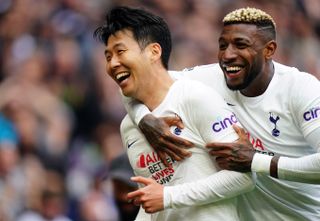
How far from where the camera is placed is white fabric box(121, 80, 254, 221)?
14.3 ft

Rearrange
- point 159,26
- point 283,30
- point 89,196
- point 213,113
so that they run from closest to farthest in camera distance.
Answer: point 213,113
point 159,26
point 89,196
point 283,30

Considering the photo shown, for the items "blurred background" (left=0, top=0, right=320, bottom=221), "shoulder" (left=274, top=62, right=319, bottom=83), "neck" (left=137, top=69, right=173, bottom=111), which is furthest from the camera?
"blurred background" (left=0, top=0, right=320, bottom=221)

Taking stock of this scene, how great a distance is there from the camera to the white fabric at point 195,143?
14.3ft

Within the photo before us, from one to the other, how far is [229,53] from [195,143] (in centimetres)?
52

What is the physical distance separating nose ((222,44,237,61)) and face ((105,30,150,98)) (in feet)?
1.28

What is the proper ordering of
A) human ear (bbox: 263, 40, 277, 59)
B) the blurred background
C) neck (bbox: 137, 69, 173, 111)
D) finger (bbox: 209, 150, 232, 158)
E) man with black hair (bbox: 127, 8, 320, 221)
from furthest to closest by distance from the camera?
1. the blurred background
2. human ear (bbox: 263, 40, 277, 59)
3. neck (bbox: 137, 69, 173, 111)
4. man with black hair (bbox: 127, 8, 320, 221)
5. finger (bbox: 209, 150, 232, 158)

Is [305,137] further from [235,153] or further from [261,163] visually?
[235,153]

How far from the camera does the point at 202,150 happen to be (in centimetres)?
442

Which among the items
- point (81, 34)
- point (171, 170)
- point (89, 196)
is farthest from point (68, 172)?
point (171, 170)

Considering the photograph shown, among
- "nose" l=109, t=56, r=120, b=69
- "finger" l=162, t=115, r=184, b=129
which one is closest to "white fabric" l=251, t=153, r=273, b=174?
"finger" l=162, t=115, r=184, b=129

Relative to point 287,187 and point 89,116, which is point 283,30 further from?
point 287,187

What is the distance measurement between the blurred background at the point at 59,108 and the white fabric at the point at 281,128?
8.26 ft

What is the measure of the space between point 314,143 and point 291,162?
5.6 inches

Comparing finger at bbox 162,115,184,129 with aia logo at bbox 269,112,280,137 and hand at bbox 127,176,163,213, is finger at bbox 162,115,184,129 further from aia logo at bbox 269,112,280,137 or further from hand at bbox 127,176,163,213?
aia logo at bbox 269,112,280,137
